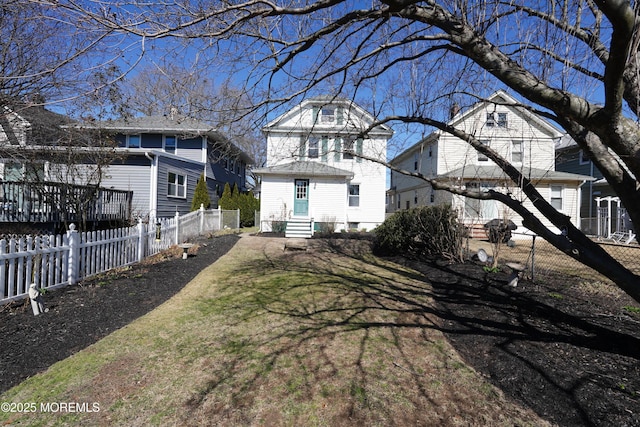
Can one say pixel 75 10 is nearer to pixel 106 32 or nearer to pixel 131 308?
pixel 106 32

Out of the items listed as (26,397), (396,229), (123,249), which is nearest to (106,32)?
(26,397)

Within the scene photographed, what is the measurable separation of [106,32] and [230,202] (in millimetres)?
19071

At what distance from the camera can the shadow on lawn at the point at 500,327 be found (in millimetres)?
3018

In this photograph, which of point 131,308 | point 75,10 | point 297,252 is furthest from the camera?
point 297,252

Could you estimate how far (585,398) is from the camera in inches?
115

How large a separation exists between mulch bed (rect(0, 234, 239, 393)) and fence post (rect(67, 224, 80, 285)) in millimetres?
187

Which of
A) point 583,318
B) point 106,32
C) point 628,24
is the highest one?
point 106,32

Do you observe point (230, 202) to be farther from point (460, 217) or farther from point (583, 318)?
point (583, 318)

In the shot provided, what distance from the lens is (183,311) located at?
5359 mm

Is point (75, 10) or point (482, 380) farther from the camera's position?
point (482, 380)

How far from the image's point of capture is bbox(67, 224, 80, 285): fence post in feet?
19.9

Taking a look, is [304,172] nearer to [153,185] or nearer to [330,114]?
[153,185]

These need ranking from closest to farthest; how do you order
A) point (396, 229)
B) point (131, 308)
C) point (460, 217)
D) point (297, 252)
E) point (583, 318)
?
point (583, 318)
point (131, 308)
point (460, 217)
point (396, 229)
point (297, 252)

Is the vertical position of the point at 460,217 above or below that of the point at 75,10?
below
